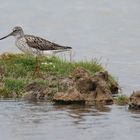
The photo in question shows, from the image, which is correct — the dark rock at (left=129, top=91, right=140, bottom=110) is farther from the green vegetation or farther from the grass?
the grass

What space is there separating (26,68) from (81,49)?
7228 mm

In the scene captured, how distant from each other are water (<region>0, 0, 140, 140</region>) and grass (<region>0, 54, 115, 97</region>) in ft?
3.30

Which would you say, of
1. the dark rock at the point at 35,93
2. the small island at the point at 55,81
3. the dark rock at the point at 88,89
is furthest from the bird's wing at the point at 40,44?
the dark rock at the point at 88,89

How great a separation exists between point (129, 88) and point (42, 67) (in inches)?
82.4

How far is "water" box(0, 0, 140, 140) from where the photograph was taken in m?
14.9

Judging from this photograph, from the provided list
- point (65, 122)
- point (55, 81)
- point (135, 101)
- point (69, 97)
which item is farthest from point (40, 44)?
point (65, 122)

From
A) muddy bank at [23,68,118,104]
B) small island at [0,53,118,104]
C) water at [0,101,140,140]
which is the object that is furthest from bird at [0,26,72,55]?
water at [0,101,140,140]

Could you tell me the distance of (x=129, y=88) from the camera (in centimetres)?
2062

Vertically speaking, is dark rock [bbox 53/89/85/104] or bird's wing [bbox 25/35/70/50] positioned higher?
bird's wing [bbox 25/35/70/50]

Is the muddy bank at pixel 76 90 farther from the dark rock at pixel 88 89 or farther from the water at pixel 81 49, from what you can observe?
the water at pixel 81 49

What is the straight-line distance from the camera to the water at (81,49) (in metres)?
14.9

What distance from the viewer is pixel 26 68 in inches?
795

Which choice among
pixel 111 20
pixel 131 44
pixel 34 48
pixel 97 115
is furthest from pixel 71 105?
pixel 111 20

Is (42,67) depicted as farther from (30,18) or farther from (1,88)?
(30,18)
